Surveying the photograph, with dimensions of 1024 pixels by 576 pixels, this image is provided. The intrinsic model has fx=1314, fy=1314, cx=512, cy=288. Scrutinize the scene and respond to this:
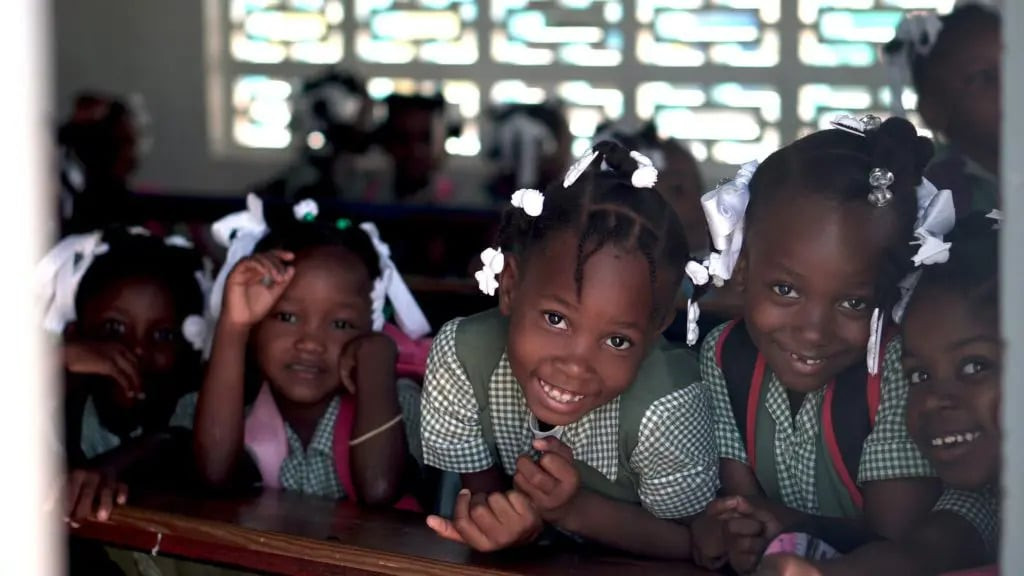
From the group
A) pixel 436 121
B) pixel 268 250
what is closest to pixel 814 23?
pixel 436 121

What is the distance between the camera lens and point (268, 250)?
277cm

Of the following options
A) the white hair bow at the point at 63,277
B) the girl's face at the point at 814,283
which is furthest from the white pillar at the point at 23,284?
the white hair bow at the point at 63,277

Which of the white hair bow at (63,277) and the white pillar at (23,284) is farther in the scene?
the white hair bow at (63,277)

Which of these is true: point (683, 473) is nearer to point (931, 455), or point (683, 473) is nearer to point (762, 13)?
point (931, 455)

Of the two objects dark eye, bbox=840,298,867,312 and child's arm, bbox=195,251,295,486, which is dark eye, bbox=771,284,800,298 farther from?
child's arm, bbox=195,251,295,486

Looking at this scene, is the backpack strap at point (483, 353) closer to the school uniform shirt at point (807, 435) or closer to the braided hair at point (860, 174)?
the school uniform shirt at point (807, 435)

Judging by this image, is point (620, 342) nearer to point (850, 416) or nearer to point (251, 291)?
point (850, 416)

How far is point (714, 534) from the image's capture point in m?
2.15

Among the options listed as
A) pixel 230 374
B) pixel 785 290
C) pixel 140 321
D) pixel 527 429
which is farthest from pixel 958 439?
pixel 140 321

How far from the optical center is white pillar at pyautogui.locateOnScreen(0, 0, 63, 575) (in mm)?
1232

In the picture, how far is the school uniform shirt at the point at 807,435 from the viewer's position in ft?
6.98

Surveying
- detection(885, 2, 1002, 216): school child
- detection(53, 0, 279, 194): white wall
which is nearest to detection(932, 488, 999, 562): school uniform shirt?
detection(885, 2, 1002, 216): school child

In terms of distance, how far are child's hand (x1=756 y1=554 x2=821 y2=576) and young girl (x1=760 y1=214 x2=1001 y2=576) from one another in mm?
98

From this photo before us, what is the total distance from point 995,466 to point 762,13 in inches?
176
